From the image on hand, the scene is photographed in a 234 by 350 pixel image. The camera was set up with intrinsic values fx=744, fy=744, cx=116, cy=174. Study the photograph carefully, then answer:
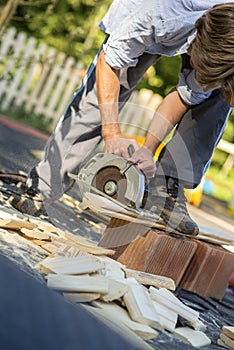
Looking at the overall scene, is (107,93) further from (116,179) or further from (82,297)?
(82,297)

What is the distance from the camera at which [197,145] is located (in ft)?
12.9

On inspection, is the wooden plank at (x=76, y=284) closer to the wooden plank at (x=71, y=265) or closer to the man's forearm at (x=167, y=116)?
the wooden plank at (x=71, y=265)

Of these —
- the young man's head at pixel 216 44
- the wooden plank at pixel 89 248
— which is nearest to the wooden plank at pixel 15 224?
the wooden plank at pixel 89 248

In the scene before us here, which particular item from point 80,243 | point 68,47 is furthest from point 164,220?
point 68,47

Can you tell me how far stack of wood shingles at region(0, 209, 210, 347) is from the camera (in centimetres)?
240

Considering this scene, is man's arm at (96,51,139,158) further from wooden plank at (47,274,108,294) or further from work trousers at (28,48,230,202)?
wooden plank at (47,274,108,294)

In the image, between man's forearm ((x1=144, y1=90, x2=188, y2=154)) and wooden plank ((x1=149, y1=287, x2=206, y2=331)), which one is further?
man's forearm ((x1=144, y1=90, x2=188, y2=154))

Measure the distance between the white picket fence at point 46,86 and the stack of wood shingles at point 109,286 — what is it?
26.7ft

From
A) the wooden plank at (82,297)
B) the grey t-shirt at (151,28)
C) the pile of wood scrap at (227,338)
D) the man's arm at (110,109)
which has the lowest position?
the wooden plank at (82,297)

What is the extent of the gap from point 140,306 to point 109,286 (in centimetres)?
14

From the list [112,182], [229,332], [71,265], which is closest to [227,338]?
[229,332]

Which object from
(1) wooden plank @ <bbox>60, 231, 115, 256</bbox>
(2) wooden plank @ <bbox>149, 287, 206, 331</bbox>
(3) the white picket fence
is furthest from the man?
(3) the white picket fence

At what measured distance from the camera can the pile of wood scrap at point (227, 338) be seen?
8.84ft

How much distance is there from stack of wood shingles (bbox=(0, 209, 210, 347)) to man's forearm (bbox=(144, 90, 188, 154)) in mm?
879
